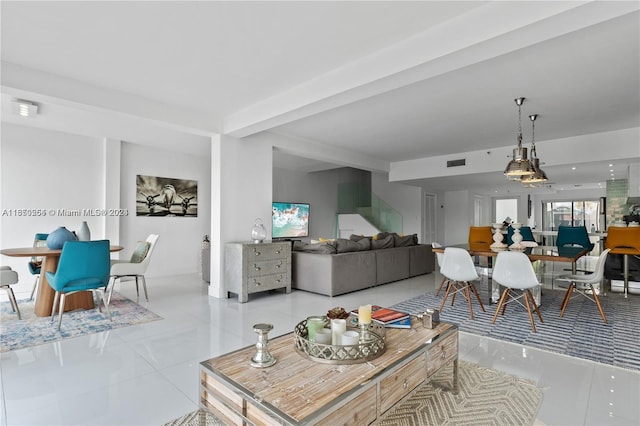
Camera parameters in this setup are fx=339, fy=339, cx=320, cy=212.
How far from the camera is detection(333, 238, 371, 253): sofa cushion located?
5.30m

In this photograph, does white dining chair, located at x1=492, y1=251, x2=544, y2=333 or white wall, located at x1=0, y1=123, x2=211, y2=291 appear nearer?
white dining chair, located at x1=492, y1=251, x2=544, y2=333

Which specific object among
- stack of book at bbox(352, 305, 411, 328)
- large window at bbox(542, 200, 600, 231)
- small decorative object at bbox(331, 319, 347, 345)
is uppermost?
large window at bbox(542, 200, 600, 231)

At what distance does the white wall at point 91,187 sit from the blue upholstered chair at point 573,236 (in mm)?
7157

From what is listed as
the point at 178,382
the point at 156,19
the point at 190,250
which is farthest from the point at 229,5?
the point at 190,250

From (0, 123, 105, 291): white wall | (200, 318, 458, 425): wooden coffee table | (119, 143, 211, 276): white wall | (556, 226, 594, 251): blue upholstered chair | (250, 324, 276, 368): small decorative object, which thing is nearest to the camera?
(200, 318, 458, 425): wooden coffee table

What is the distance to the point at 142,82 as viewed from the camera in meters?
3.65

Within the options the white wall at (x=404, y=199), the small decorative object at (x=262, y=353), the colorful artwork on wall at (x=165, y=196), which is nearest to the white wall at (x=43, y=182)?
the colorful artwork on wall at (x=165, y=196)

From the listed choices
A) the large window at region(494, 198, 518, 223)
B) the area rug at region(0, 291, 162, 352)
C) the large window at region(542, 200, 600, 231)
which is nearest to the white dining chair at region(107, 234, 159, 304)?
the area rug at region(0, 291, 162, 352)

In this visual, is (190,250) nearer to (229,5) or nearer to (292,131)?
(292,131)

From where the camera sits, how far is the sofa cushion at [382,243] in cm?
589

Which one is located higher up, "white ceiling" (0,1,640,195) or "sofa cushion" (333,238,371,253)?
"white ceiling" (0,1,640,195)

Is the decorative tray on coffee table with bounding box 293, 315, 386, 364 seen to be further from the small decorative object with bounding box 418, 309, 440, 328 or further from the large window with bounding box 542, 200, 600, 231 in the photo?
the large window with bounding box 542, 200, 600, 231

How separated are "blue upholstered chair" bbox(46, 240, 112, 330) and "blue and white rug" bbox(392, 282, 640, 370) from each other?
3550mm

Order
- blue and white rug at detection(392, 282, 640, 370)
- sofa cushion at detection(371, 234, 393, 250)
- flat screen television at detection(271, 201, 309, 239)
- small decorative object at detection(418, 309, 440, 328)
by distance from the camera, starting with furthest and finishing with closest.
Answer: flat screen television at detection(271, 201, 309, 239), sofa cushion at detection(371, 234, 393, 250), blue and white rug at detection(392, 282, 640, 370), small decorative object at detection(418, 309, 440, 328)
